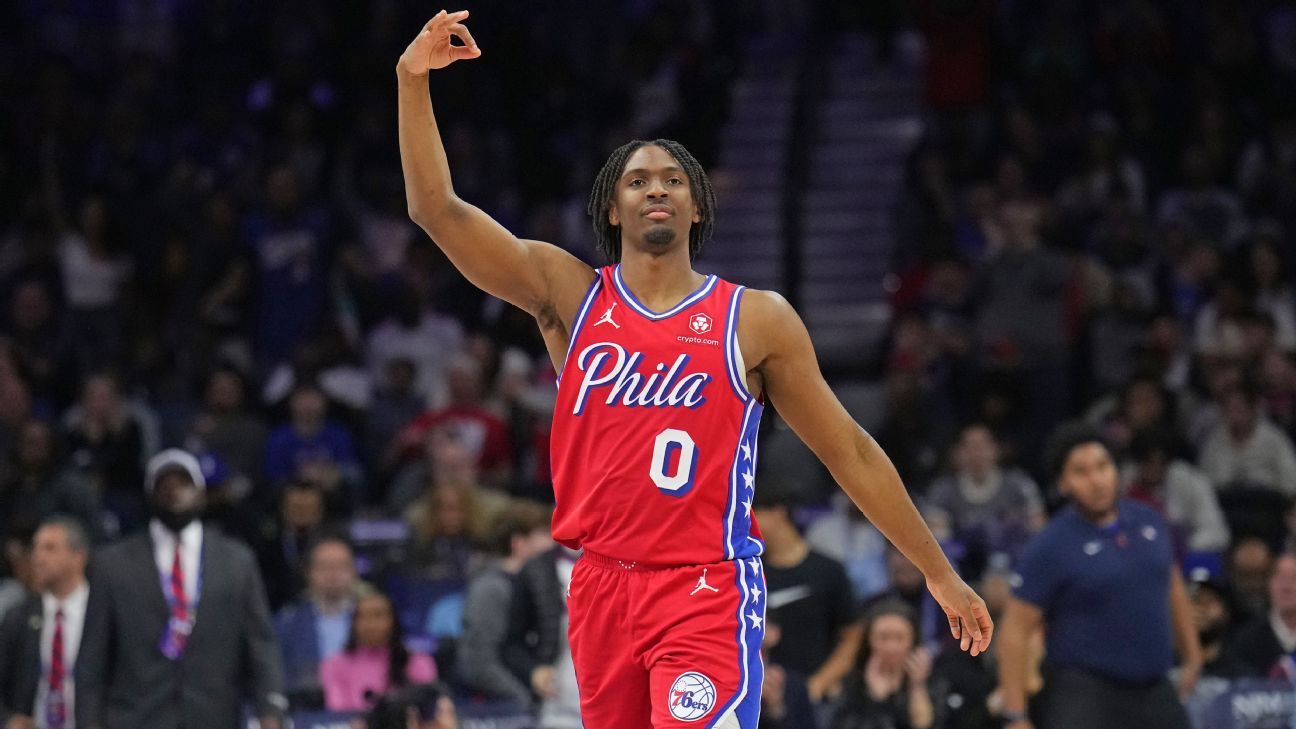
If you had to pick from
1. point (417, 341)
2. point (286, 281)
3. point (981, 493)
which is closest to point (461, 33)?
point (981, 493)

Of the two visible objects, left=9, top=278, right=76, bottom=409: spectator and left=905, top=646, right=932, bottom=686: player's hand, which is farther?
left=9, top=278, right=76, bottom=409: spectator

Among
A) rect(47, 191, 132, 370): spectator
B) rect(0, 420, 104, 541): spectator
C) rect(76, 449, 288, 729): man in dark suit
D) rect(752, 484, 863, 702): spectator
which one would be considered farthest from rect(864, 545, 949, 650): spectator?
rect(47, 191, 132, 370): spectator

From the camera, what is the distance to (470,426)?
13.2 metres

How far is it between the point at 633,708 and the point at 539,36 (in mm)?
14286

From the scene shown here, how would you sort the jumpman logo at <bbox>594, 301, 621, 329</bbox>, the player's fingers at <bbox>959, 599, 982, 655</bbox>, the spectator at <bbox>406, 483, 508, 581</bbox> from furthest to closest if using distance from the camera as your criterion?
the spectator at <bbox>406, 483, 508, 581</bbox> → the player's fingers at <bbox>959, 599, 982, 655</bbox> → the jumpman logo at <bbox>594, 301, 621, 329</bbox>

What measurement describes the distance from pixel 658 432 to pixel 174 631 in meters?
4.01

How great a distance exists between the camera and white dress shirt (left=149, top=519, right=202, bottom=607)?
8586 millimetres

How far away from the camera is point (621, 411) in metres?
5.21

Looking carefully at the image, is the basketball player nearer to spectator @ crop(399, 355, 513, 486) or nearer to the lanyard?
the lanyard

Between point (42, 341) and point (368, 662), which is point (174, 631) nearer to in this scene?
point (368, 662)

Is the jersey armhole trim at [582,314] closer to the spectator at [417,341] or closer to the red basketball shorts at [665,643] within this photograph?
the red basketball shorts at [665,643]

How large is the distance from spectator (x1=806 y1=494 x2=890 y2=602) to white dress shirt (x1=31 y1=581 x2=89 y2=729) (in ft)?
13.7

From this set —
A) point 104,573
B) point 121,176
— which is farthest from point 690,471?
point 121,176

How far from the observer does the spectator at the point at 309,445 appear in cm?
1277
